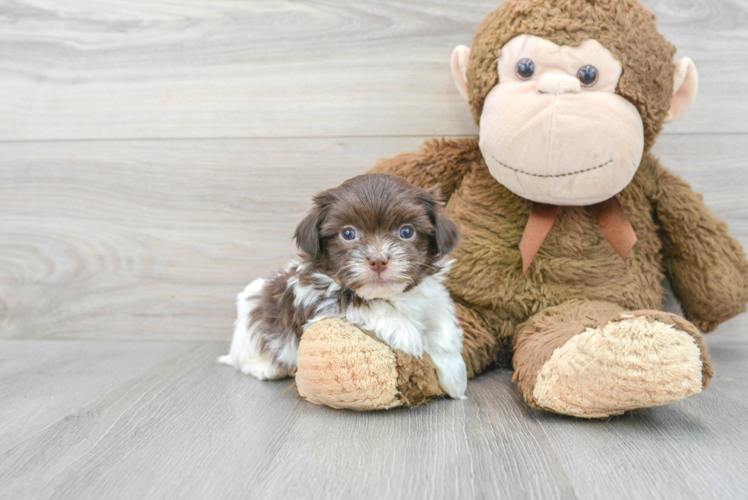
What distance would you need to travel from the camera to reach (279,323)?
1.52 m

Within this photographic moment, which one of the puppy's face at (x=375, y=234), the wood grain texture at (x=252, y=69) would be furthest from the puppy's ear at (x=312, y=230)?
the wood grain texture at (x=252, y=69)

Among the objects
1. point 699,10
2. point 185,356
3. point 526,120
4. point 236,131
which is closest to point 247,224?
point 236,131

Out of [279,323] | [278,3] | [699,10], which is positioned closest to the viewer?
[279,323]

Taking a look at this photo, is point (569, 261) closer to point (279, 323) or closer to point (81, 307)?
point (279, 323)

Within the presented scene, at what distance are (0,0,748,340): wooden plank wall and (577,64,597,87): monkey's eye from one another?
530 millimetres

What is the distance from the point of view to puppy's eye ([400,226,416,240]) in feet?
4.29

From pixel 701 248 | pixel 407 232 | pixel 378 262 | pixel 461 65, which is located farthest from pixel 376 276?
pixel 701 248

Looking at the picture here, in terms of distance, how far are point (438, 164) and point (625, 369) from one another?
2.72 ft

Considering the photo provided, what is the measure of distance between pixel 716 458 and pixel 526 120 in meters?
0.84

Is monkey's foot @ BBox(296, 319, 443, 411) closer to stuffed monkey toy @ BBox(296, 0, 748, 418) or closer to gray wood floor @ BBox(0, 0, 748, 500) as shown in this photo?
stuffed monkey toy @ BBox(296, 0, 748, 418)

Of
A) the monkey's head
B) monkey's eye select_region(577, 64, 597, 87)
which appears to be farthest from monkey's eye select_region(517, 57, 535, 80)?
monkey's eye select_region(577, 64, 597, 87)

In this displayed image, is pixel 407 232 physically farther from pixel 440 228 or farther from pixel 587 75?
pixel 587 75

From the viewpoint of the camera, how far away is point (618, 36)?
1435mm

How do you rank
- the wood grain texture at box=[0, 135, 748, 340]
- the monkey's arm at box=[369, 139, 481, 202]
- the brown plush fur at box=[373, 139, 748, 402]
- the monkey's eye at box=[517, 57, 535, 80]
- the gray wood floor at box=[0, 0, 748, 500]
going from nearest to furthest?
the monkey's eye at box=[517, 57, 535, 80] → the brown plush fur at box=[373, 139, 748, 402] → the monkey's arm at box=[369, 139, 481, 202] → the gray wood floor at box=[0, 0, 748, 500] → the wood grain texture at box=[0, 135, 748, 340]
